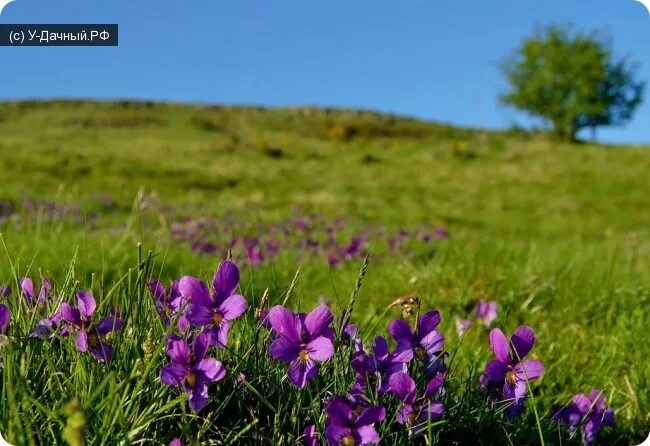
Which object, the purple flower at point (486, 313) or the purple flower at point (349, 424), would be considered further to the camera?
the purple flower at point (486, 313)

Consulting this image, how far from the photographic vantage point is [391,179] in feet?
97.5

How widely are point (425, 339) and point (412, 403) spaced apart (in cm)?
22

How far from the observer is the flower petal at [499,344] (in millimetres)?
1947

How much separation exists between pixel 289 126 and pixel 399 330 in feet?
212

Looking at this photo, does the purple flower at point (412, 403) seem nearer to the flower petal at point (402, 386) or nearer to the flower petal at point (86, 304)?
the flower petal at point (402, 386)

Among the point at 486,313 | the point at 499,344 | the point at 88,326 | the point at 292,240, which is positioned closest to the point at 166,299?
the point at 88,326

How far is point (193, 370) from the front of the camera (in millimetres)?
1710

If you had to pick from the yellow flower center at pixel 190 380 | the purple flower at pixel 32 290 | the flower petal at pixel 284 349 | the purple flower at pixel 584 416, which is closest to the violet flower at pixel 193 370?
the yellow flower center at pixel 190 380

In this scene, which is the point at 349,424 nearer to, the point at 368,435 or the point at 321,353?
the point at 368,435

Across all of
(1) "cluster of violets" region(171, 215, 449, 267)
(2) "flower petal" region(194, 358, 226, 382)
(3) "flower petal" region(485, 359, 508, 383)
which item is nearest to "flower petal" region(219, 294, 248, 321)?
(2) "flower petal" region(194, 358, 226, 382)

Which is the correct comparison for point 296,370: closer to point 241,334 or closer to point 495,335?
point 241,334

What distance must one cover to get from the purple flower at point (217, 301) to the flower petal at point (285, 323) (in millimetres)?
99

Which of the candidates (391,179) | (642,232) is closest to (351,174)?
(391,179)

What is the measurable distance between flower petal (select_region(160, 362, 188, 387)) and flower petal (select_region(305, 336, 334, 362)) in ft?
1.02
